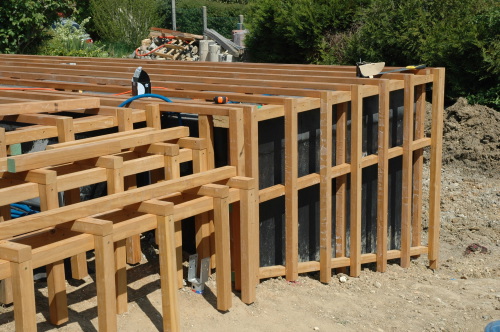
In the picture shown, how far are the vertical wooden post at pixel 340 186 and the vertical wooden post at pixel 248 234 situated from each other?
1.46m

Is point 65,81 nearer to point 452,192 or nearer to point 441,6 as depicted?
point 452,192

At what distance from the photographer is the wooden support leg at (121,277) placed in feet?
19.3

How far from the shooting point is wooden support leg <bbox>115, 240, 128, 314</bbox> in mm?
5891

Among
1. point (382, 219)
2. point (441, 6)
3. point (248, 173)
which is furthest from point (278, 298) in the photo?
point (441, 6)

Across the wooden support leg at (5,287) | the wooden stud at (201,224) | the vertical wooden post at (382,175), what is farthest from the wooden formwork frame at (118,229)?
the vertical wooden post at (382,175)

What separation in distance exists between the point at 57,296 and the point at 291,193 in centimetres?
244

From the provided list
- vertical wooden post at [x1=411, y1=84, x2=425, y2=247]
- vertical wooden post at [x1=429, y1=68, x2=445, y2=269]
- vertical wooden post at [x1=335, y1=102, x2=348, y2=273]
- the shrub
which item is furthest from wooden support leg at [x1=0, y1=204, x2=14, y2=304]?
the shrub

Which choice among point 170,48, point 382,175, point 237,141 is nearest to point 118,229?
point 237,141

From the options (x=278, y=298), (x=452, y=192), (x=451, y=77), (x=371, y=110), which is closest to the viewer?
(x=278, y=298)

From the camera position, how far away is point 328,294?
7.21 meters

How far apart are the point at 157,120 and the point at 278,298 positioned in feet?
6.75

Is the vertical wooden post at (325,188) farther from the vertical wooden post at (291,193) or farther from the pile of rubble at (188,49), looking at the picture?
the pile of rubble at (188,49)

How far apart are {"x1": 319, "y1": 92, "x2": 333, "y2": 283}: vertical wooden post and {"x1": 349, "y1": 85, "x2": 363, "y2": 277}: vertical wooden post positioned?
32 cm

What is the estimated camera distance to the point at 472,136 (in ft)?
45.6
